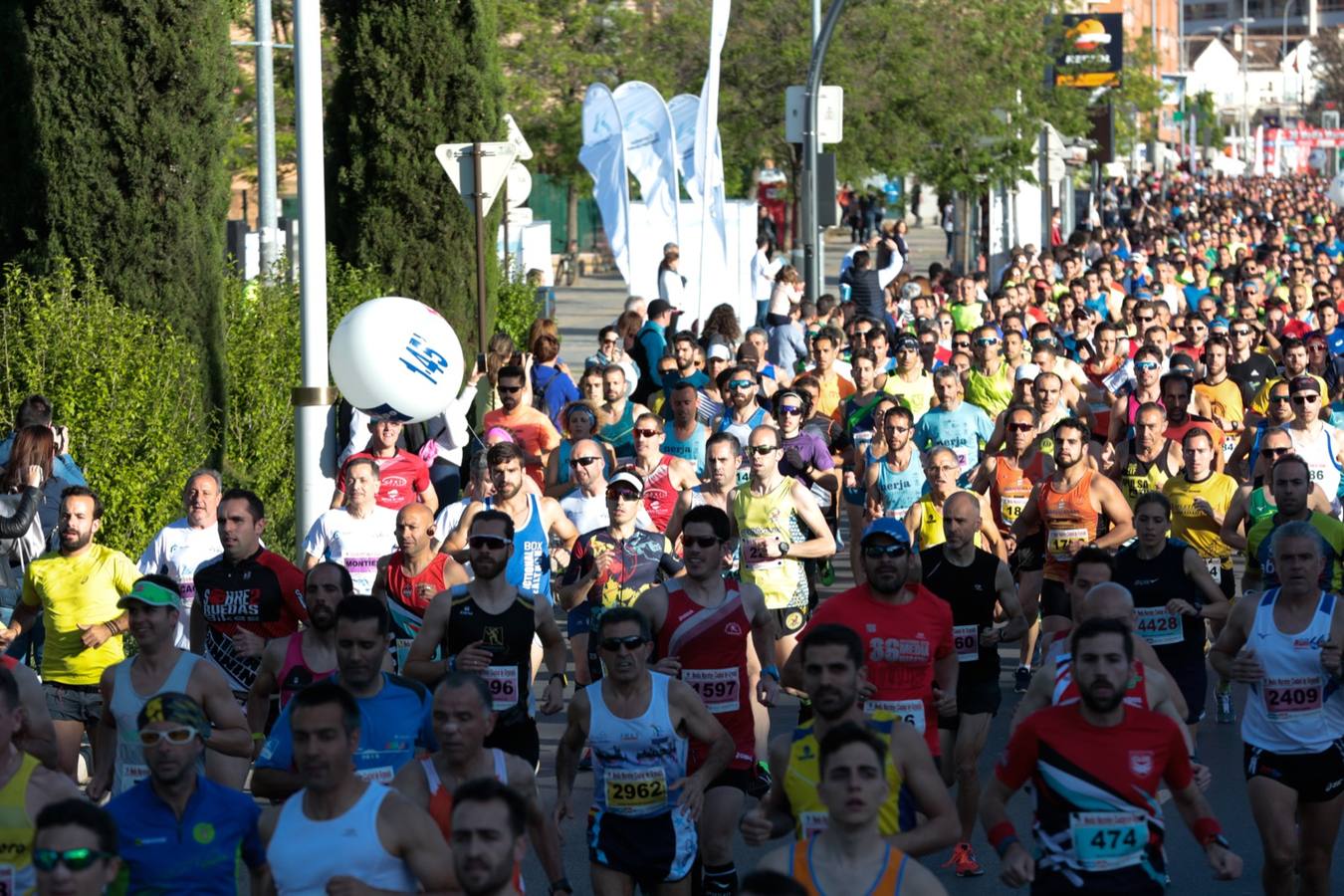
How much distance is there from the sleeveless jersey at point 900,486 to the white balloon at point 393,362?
2.58 m

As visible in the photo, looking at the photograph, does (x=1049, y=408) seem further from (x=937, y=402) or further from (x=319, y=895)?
(x=319, y=895)

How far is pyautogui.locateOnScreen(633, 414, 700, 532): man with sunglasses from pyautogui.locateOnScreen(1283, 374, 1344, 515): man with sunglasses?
3.44 meters

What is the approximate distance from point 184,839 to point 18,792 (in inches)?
21.7

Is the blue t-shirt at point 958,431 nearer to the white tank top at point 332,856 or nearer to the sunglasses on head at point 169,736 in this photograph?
the sunglasses on head at point 169,736

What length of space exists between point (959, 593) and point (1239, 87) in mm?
147458

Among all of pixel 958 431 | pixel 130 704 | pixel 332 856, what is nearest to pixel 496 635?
pixel 130 704

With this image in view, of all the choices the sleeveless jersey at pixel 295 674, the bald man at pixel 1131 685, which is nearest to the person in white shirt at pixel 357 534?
the sleeveless jersey at pixel 295 674

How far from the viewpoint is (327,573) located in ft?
27.0

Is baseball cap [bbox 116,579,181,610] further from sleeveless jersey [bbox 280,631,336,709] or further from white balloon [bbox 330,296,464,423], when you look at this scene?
white balloon [bbox 330,296,464,423]

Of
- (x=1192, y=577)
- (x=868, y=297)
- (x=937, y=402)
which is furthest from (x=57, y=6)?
(x=868, y=297)

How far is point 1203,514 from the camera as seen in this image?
11711 millimetres

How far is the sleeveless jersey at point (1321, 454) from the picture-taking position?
1278 centimetres

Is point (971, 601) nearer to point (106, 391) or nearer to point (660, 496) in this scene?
point (660, 496)

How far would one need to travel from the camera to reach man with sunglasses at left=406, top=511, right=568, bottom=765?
27.4 ft
